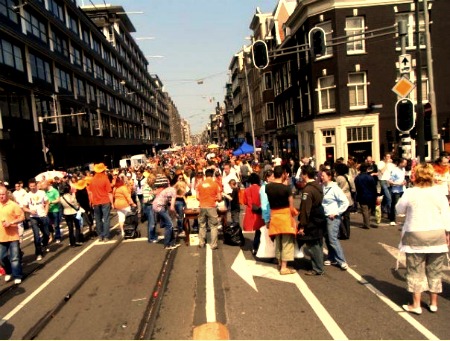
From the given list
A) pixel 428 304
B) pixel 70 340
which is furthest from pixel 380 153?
pixel 70 340

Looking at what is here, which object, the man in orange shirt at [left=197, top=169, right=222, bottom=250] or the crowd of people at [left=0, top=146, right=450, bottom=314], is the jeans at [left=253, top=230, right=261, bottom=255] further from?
the man in orange shirt at [left=197, top=169, right=222, bottom=250]

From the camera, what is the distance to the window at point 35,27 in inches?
1158

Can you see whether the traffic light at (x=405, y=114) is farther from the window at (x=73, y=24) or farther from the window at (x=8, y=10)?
the window at (x=73, y=24)

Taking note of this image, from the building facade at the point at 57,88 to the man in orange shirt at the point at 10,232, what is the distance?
1837 centimetres

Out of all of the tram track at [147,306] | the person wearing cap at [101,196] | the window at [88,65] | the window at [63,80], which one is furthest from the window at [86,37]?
the tram track at [147,306]

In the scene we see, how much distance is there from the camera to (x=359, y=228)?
9.93 metres

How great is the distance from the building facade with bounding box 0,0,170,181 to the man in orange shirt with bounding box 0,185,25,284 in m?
18.4

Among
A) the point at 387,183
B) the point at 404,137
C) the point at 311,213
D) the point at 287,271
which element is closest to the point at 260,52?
the point at 404,137

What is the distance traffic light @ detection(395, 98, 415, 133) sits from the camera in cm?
1012

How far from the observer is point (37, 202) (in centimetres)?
924

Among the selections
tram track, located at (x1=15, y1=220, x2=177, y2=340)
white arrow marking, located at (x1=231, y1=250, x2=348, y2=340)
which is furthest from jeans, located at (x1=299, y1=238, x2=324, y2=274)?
tram track, located at (x1=15, y1=220, x2=177, y2=340)

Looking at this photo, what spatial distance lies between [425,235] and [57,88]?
3576 cm

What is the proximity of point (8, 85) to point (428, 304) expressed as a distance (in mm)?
28140

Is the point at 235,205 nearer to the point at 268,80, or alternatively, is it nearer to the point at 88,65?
the point at 268,80
